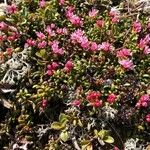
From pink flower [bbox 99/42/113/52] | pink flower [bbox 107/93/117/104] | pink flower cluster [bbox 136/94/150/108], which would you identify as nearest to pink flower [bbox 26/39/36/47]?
pink flower [bbox 99/42/113/52]

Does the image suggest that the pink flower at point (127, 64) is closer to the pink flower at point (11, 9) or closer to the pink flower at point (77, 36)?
the pink flower at point (77, 36)

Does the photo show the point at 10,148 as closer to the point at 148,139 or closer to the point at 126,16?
the point at 148,139

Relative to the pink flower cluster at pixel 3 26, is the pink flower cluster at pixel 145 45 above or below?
below

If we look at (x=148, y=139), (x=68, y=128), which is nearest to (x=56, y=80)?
(x=68, y=128)

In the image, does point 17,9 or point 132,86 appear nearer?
point 132,86

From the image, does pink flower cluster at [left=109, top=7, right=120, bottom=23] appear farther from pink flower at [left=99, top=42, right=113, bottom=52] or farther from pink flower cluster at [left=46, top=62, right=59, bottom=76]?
pink flower cluster at [left=46, top=62, right=59, bottom=76]

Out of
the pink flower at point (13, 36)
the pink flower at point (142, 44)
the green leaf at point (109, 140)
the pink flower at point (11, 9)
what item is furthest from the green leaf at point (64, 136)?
the pink flower at point (11, 9)
